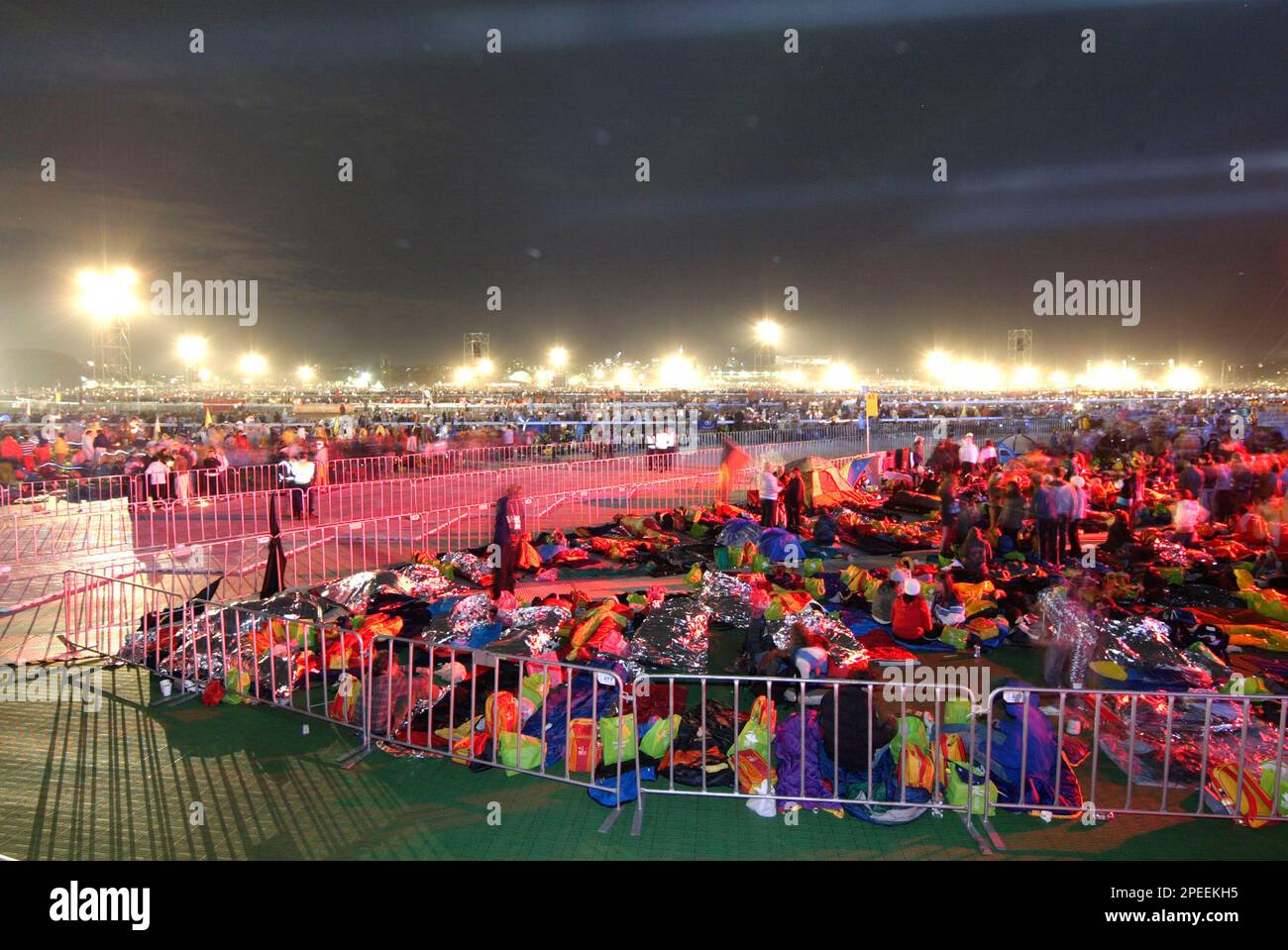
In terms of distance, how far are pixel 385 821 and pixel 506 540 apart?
15.3 ft

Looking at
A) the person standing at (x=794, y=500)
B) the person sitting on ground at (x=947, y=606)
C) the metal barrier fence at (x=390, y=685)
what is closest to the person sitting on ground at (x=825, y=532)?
the person standing at (x=794, y=500)

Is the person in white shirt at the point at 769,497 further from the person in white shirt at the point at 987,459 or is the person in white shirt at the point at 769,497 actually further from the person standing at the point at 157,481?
the person standing at the point at 157,481

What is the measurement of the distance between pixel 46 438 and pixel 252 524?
1407cm

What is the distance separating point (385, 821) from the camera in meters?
4.50

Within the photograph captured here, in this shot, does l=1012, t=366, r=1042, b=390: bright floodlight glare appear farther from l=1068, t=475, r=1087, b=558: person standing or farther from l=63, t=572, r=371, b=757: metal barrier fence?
l=63, t=572, r=371, b=757: metal barrier fence

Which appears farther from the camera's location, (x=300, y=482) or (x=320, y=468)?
(x=320, y=468)

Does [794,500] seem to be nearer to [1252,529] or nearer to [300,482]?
[1252,529]

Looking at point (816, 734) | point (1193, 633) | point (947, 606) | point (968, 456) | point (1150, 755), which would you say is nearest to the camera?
point (816, 734)

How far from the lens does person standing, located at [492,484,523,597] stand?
896 centimetres

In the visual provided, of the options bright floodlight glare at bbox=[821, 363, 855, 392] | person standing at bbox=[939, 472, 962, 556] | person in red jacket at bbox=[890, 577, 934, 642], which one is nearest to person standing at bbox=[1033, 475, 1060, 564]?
person standing at bbox=[939, 472, 962, 556]

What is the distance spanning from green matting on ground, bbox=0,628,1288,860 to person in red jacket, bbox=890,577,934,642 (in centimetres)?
312

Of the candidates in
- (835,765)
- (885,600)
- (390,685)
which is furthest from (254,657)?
(885,600)

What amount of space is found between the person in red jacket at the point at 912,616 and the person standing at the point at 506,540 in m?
4.42

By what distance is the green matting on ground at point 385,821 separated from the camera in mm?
4234
